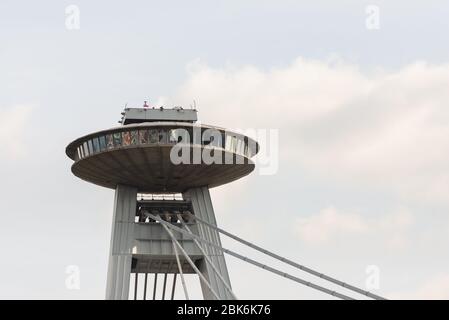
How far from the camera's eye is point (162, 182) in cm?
7044

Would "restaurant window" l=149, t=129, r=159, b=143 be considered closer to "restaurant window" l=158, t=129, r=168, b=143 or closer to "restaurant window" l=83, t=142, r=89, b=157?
"restaurant window" l=158, t=129, r=168, b=143

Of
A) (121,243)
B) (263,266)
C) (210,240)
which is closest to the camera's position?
(263,266)

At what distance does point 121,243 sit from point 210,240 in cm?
846

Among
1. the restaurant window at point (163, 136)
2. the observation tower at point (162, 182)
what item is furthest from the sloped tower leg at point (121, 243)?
the restaurant window at point (163, 136)

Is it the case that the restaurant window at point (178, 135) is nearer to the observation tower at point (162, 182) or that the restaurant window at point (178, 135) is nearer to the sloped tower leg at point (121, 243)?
the observation tower at point (162, 182)

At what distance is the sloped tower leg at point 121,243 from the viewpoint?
65.8m

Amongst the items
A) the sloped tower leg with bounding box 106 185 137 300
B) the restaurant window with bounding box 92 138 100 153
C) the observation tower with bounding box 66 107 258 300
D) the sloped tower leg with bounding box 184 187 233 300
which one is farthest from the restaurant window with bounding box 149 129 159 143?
the sloped tower leg with bounding box 184 187 233 300

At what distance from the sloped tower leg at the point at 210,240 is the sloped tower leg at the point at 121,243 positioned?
6134 mm

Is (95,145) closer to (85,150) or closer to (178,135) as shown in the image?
(85,150)

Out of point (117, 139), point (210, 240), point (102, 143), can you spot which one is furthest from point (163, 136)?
point (210, 240)
